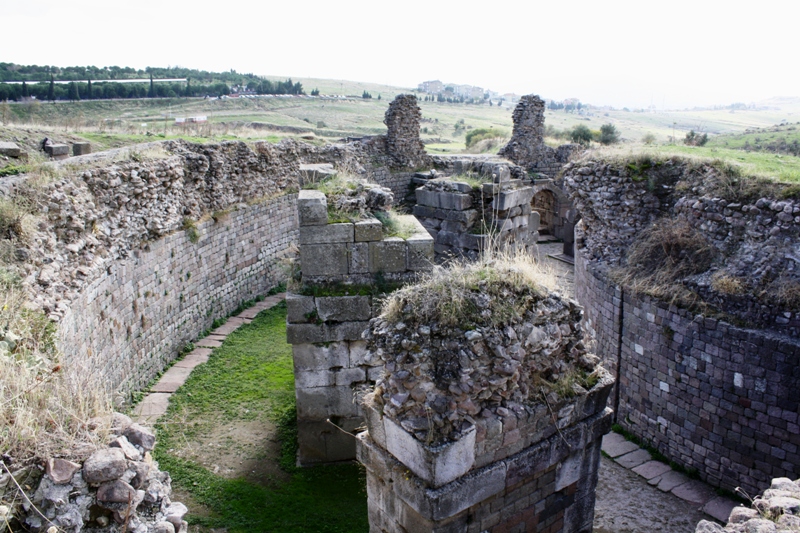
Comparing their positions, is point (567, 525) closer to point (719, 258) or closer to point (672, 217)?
point (719, 258)

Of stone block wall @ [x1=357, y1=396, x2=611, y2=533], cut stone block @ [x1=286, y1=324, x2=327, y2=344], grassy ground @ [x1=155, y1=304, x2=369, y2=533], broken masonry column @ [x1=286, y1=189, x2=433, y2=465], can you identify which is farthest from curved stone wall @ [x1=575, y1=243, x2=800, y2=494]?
cut stone block @ [x1=286, y1=324, x2=327, y2=344]

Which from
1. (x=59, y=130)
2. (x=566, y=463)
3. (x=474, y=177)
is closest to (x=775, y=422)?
(x=566, y=463)

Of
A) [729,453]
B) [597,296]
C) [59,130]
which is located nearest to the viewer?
[729,453]

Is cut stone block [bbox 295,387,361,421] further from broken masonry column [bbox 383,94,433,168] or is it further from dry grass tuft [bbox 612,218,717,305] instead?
broken masonry column [bbox 383,94,433,168]

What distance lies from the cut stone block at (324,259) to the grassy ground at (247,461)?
269 centimetres

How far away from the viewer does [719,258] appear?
8398 mm

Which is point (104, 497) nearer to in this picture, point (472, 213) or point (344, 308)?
point (344, 308)

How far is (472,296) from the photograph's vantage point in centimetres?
476

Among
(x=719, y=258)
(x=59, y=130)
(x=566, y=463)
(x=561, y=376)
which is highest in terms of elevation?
(x=59, y=130)

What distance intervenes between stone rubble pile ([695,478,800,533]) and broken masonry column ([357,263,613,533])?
139 centimetres

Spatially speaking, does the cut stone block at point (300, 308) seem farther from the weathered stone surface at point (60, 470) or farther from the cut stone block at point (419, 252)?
the weathered stone surface at point (60, 470)

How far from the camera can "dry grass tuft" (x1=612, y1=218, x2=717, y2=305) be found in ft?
28.1

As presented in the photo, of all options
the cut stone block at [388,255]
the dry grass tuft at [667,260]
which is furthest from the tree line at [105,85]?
the dry grass tuft at [667,260]

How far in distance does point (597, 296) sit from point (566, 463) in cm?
538
